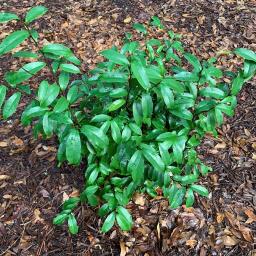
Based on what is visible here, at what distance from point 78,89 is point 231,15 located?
113 inches

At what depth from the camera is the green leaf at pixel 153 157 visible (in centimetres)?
187

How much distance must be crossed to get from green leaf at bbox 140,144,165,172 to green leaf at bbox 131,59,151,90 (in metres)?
0.42

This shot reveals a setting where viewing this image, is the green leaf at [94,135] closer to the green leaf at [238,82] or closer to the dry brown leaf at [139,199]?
the green leaf at [238,82]

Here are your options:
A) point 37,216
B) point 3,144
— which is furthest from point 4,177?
point 37,216

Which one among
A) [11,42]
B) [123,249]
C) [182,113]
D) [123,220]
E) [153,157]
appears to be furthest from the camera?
[123,249]

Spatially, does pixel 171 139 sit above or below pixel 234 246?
above

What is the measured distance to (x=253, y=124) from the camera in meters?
3.18

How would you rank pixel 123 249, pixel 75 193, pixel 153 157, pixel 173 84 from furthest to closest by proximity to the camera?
pixel 75 193, pixel 123 249, pixel 153 157, pixel 173 84

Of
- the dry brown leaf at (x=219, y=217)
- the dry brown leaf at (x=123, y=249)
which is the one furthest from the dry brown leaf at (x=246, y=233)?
the dry brown leaf at (x=123, y=249)

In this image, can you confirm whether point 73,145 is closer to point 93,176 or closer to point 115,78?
point 115,78

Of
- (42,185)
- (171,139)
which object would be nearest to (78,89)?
(171,139)

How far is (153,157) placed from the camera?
1873 millimetres

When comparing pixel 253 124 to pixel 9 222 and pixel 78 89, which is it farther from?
pixel 9 222

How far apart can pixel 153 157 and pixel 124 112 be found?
32cm
